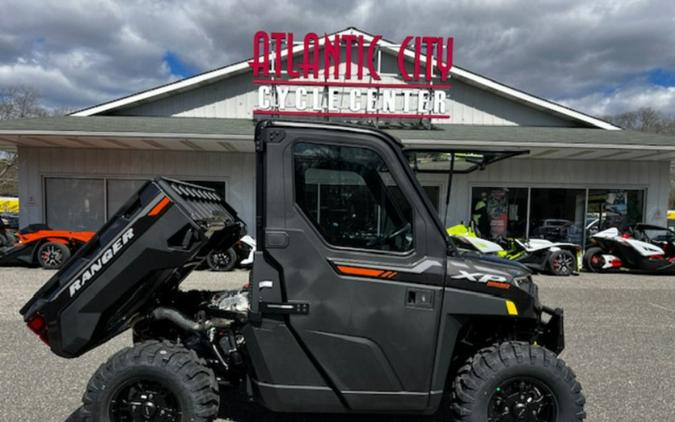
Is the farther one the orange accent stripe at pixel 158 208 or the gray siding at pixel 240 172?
the gray siding at pixel 240 172

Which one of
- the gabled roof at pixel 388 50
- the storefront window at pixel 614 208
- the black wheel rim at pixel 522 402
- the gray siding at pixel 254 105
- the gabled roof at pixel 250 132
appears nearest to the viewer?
the black wheel rim at pixel 522 402

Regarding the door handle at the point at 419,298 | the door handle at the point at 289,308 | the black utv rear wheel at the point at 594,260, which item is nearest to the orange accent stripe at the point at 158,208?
the door handle at the point at 289,308

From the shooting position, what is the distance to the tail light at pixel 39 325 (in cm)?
241

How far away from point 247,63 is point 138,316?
11.0m

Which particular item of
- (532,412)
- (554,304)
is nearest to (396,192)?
(532,412)

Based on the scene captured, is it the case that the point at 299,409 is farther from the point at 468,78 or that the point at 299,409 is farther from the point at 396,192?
the point at 468,78

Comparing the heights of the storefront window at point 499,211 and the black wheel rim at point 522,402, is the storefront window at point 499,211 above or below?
above

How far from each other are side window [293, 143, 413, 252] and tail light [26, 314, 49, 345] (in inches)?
73.2

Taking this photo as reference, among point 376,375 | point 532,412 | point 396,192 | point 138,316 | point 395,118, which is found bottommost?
point 532,412

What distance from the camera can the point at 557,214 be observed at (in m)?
12.1

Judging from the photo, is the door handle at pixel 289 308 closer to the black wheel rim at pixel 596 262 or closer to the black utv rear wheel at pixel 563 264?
the black utv rear wheel at pixel 563 264

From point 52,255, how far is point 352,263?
9.50 m

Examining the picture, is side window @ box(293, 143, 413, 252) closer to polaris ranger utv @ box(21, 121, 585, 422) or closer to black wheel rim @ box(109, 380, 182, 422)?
polaris ranger utv @ box(21, 121, 585, 422)

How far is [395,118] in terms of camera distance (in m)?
12.1
